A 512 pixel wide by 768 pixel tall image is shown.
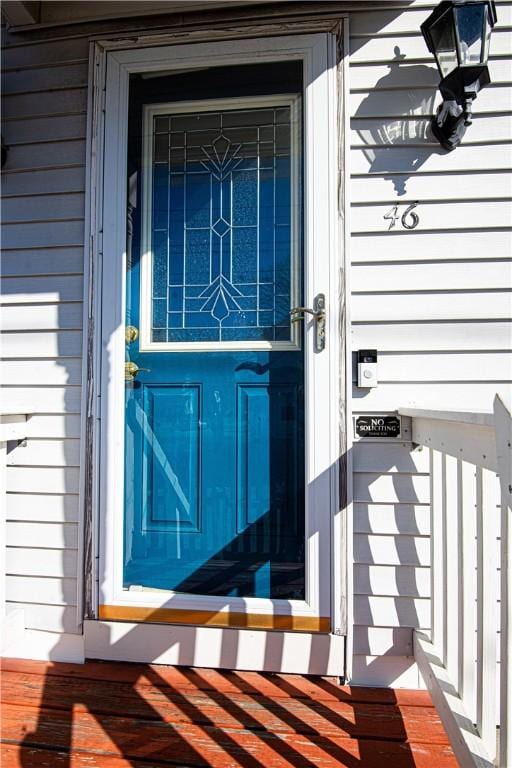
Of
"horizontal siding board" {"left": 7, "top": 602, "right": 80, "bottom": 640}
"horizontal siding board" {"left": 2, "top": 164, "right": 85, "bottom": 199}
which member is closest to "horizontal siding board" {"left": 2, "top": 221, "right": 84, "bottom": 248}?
"horizontal siding board" {"left": 2, "top": 164, "right": 85, "bottom": 199}

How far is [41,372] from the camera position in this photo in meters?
2.02

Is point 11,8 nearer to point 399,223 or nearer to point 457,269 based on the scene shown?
point 399,223

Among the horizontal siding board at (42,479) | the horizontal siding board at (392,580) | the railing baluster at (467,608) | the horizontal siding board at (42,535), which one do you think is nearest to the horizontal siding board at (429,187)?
the railing baluster at (467,608)

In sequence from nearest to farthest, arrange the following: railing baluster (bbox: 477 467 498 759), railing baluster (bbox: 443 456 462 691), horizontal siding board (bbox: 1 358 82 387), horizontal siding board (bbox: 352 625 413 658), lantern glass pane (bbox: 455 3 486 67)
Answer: railing baluster (bbox: 477 467 498 759) → railing baluster (bbox: 443 456 462 691) → lantern glass pane (bbox: 455 3 486 67) → horizontal siding board (bbox: 352 625 413 658) → horizontal siding board (bbox: 1 358 82 387)

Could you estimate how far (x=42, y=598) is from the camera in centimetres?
196

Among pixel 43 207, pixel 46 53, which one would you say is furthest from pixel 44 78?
pixel 43 207

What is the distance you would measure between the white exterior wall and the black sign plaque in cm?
3

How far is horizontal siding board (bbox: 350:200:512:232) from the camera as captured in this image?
1843 mm

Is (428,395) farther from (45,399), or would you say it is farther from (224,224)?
(45,399)

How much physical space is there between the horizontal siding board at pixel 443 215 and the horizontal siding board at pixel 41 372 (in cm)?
124

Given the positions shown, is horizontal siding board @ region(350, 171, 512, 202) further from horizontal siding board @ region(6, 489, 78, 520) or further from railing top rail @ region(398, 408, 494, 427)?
horizontal siding board @ region(6, 489, 78, 520)

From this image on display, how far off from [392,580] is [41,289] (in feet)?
5.89

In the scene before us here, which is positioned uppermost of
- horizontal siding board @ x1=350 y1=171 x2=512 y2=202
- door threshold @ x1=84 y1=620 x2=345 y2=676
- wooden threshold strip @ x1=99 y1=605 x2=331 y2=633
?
horizontal siding board @ x1=350 y1=171 x2=512 y2=202

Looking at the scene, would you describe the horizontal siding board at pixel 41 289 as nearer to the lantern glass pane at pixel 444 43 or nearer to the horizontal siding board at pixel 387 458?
the horizontal siding board at pixel 387 458
